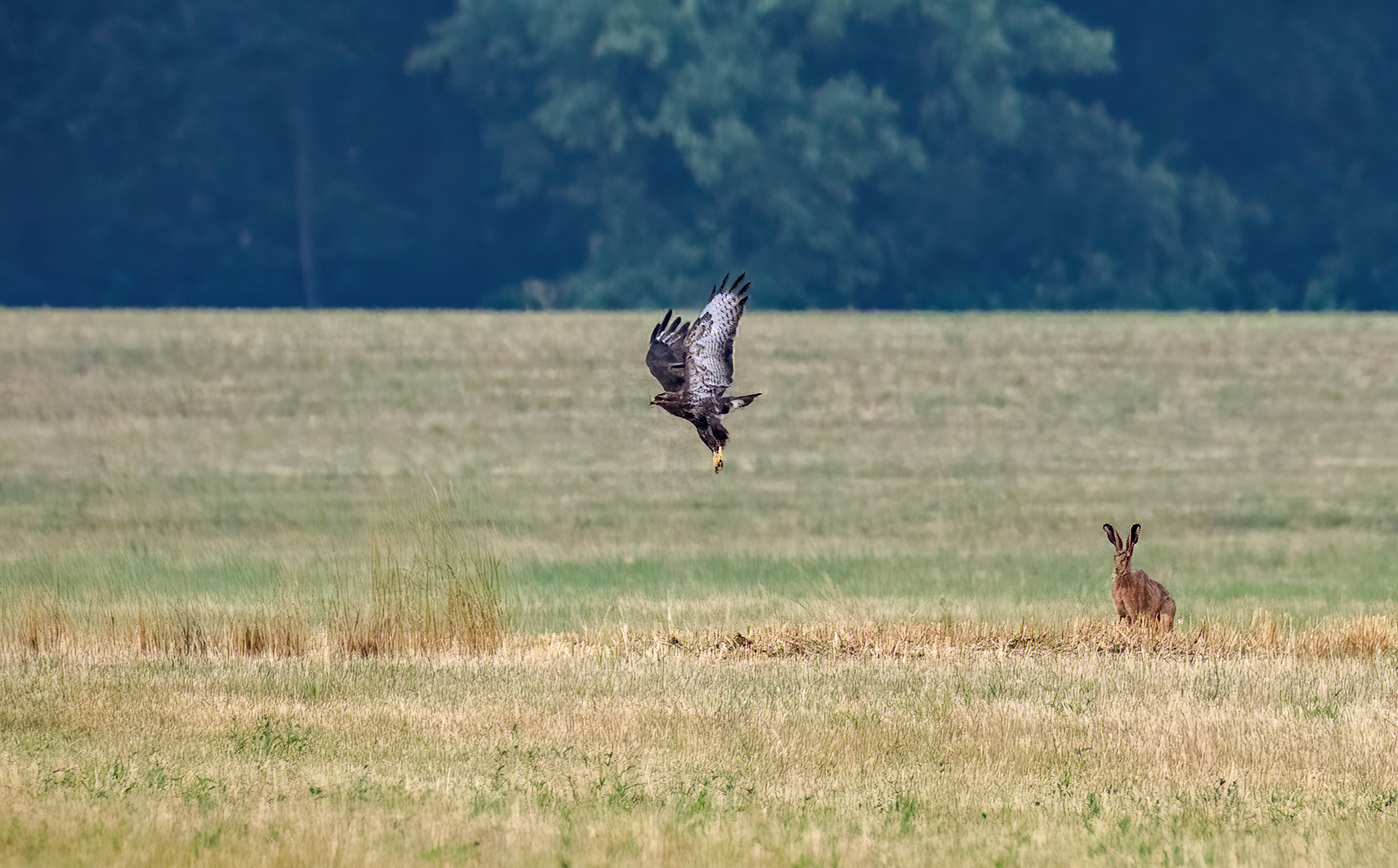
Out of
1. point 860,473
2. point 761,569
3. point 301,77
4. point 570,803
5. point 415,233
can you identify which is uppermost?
point 301,77

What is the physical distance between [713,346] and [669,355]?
30cm

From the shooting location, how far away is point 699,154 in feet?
158

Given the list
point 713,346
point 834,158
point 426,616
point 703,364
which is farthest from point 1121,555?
point 834,158

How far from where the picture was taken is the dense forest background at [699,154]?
48.8 m

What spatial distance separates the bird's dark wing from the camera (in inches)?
468

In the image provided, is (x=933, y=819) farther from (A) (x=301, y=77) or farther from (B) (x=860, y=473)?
(A) (x=301, y=77)

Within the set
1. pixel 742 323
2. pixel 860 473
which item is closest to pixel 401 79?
pixel 742 323

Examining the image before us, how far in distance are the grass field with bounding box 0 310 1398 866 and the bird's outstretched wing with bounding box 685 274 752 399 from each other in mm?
1766

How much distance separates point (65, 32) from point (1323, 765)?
147 ft

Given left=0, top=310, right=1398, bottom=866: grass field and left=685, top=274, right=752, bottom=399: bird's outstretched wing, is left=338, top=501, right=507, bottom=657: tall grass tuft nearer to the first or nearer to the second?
left=0, top=310, right=1398, bottom=866: grass field

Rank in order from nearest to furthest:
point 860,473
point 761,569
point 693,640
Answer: point 693,640
point 761,569
point 860,473

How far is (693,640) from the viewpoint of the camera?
14602 mm

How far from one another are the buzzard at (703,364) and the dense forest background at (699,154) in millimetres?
36115

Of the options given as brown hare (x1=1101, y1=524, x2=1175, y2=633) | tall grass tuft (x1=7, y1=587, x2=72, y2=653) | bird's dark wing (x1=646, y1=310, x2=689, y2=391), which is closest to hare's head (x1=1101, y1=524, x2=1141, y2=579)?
brown hare (x1=1101, y1=524, x2=1175, y2=633)
